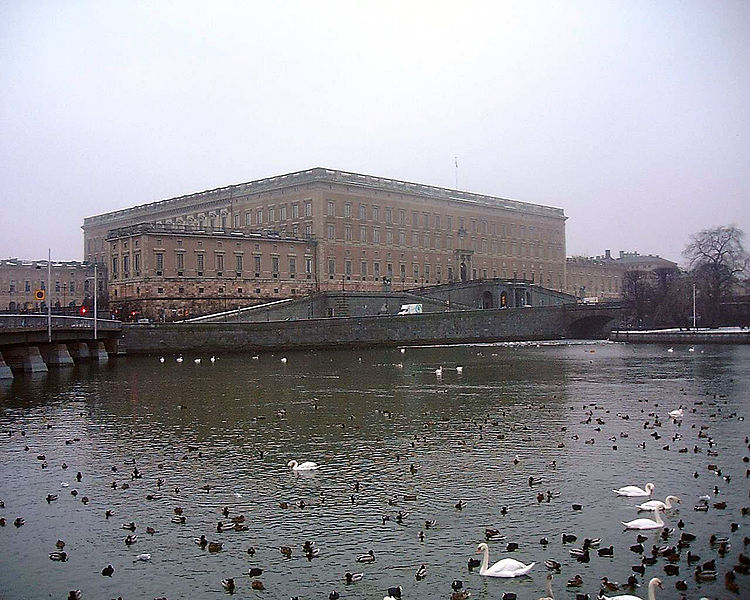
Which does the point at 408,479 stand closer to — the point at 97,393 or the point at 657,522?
the point at 657,522

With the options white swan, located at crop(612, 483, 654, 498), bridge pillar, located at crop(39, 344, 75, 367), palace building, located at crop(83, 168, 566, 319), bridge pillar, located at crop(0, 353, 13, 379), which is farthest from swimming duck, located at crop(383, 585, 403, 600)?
palace building, located at crop(83, 168, 566, 319)

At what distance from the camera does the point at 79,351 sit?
59.9 metres

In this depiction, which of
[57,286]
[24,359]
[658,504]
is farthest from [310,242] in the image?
[658,504]

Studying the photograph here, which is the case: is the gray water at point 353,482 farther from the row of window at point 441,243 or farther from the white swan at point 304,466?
the row of window at point 441,243

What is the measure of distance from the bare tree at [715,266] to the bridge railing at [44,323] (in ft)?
194

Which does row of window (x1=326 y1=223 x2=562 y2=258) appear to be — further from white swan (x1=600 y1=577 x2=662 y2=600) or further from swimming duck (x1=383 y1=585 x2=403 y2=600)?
white swan (x1=600 y1=577 x2=662 y2=600)

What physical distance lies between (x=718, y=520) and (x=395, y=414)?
14.4 m

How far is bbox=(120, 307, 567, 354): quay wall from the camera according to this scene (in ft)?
213

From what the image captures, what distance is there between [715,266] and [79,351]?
206ft

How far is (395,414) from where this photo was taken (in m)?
27.4

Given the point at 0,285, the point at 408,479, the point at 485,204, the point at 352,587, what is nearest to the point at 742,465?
the point at 408,479

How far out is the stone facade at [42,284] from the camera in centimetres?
10069

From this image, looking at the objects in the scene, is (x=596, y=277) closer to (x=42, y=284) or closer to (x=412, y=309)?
(x=412, y=309)

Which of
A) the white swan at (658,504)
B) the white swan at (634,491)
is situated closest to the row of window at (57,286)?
the white swan at (634,491)
